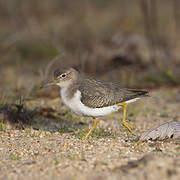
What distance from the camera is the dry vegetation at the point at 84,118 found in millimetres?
3928

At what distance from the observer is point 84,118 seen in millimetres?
6953

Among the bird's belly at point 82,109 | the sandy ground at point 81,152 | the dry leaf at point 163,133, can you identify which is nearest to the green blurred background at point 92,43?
the sandy ground at point 81,152

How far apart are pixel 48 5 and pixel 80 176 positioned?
44.2ft

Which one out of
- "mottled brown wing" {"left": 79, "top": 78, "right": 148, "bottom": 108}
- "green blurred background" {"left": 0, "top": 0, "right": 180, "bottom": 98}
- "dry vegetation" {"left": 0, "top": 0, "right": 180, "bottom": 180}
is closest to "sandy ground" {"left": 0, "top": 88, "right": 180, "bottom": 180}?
"dry vegetation" {"left": 0, "top": 0, "right": 180, "bottom": 180}

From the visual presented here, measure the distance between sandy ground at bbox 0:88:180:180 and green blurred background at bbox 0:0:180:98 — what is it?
4.16 ft

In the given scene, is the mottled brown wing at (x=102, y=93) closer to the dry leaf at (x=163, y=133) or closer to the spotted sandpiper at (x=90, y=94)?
the spotted sandpiper at (x=90, y=94)

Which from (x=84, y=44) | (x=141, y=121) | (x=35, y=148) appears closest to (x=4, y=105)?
(x=35, y=148)

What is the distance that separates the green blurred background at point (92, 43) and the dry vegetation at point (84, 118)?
3cm

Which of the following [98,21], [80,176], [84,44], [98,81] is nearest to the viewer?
[80,176]

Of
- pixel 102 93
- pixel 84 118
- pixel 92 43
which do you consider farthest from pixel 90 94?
pixel 92 43

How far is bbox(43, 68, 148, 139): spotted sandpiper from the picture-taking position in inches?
206

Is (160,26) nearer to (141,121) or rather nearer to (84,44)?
(84,44)

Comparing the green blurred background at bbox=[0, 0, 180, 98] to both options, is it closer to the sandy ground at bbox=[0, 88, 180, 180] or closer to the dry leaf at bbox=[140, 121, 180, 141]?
the sandy ground at bbox=[0, 88, 180, 180]

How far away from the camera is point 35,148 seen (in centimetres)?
486
